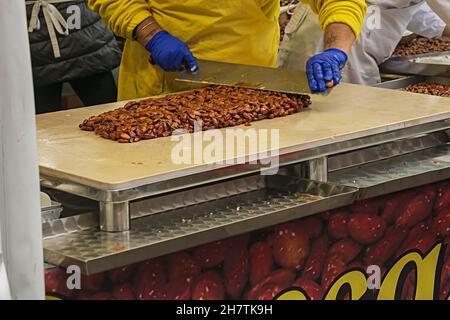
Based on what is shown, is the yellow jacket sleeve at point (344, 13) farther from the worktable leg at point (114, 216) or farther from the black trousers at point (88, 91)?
the black trousers at point (88, 91)

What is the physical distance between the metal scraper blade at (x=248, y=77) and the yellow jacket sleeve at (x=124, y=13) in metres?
0.23

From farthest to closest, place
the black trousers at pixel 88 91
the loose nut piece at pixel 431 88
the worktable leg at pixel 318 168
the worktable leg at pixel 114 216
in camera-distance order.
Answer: the black trousers at pixel 88 91
the loose nut piece at pixel 431 88
the worktable leg at pixel 318 168
the worktable leg at pixel 114 216

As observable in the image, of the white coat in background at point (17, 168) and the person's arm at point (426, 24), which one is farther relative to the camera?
the person's arm at point (426, 24)

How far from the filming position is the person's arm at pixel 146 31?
9.64ft

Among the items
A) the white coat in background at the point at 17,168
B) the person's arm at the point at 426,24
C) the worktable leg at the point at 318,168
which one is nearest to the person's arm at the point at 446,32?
the person's arm at the point at 426,24

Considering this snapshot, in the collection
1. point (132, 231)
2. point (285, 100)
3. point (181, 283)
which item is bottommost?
point (181, 283)

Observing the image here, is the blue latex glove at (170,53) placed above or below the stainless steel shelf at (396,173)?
above

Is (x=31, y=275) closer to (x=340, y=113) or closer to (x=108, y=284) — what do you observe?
(x=108, y=284)

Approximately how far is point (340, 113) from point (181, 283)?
82cm

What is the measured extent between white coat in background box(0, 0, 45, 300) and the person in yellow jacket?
5.19ft

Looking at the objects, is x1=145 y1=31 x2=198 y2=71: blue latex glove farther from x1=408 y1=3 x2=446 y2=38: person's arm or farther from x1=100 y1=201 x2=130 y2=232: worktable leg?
x1=408 y1=3 x2=446 y2=38: person's arm

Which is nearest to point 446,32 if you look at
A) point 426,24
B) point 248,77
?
point 426,24
